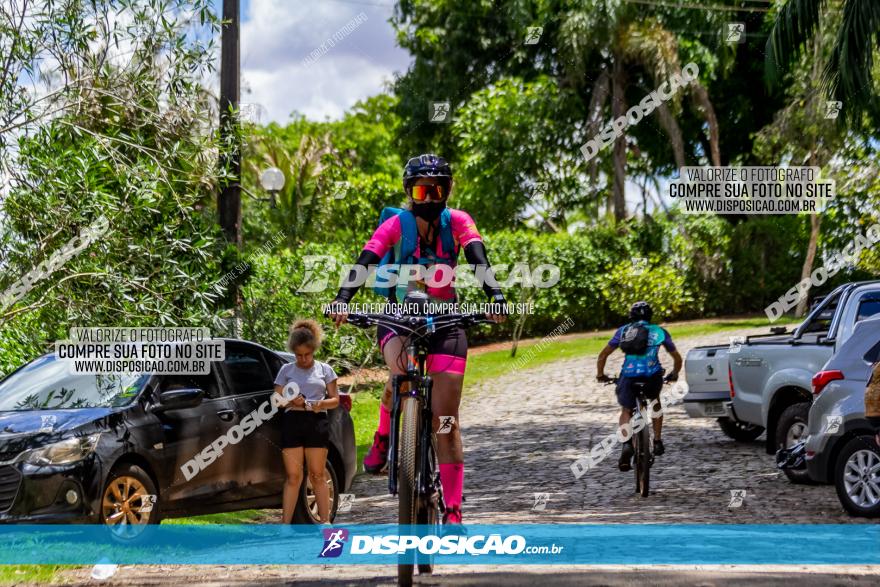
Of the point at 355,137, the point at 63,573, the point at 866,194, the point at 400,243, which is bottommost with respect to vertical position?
the point at 63,573

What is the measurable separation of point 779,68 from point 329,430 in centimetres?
1334

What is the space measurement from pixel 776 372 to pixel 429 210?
780cm

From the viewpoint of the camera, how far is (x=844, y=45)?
19.4 m

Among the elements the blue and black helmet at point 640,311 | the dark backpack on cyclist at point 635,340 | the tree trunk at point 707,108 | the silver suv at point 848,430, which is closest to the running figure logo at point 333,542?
the silver suv at point 848,430

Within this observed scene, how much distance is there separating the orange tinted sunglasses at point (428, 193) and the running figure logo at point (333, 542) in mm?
2639

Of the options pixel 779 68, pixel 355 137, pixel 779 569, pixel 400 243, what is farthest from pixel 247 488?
pixel 355 137

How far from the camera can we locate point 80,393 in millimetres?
9586

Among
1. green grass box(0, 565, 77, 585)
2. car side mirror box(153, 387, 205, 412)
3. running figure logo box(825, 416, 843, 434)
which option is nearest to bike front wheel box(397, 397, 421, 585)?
green grass box(0, 565, 77, 585)

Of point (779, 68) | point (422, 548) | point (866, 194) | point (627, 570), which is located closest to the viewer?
point (422, 548)

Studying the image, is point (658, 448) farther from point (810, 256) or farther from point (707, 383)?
point (810, 256)

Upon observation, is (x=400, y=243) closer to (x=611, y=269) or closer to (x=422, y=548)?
(x=422, y=548)

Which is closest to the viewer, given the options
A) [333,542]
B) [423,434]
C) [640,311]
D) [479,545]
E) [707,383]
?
[423,434]

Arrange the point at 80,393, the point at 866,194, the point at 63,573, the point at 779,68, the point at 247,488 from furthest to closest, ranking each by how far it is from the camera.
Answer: the point at 866,194
the point at 779,68
the point at 247,488
the point at 80,393
the point at 63,573

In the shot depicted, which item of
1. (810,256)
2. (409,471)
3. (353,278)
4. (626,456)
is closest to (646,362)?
(626,456)
